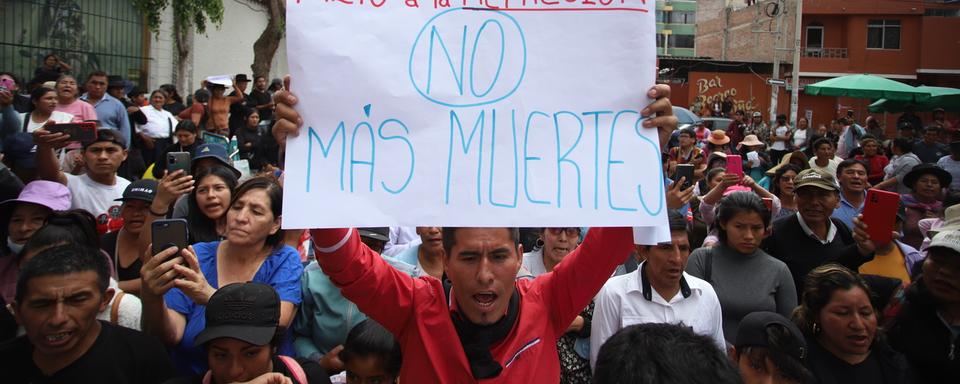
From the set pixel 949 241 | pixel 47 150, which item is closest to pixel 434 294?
pixel 949 241

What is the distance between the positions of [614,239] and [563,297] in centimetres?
29

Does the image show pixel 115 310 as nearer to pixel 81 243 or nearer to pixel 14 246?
pixel 81 243

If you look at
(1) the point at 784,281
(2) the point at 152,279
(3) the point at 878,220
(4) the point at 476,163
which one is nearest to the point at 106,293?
(2) the point at 152,279

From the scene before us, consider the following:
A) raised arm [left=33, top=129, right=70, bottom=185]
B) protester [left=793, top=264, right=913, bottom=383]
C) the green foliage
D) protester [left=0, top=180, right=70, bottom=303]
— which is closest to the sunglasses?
protester [left=793, top=264, right=913, bottom=383]

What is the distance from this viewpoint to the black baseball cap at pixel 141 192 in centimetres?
430

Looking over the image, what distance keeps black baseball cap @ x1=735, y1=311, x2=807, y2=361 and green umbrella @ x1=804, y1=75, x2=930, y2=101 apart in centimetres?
2053

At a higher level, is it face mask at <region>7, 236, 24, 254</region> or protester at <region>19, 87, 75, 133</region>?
protester at <region>19, 87, 75, 133</region>

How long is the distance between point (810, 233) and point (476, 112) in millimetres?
3477

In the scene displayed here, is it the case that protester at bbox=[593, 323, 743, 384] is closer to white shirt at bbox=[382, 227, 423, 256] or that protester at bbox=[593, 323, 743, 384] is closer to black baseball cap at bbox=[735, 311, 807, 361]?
black baseball cap at bbox=[735, 311, 807, 361]

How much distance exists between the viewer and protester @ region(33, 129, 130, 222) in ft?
17.2

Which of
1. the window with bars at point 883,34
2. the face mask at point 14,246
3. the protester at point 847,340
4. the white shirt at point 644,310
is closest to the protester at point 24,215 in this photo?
the face mask at point 14,246

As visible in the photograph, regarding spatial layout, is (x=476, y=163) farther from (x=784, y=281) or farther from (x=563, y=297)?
(x=784, y=281)

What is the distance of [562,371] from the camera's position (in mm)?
3896

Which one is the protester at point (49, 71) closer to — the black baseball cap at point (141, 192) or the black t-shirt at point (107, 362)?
the black baseball cap at point (141, 192)
